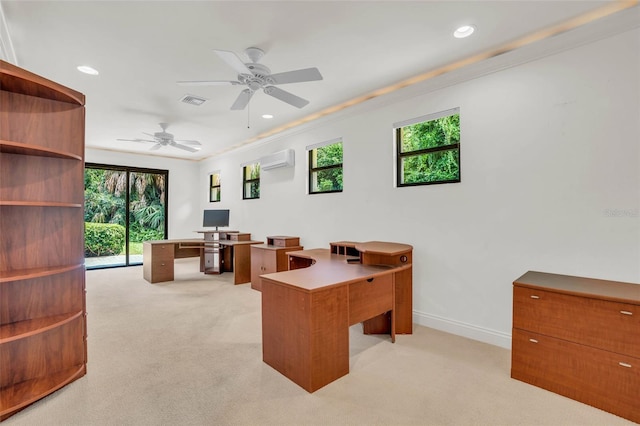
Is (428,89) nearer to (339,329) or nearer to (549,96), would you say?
(549,96)

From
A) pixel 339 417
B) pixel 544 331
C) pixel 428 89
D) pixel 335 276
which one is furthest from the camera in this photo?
pixel 428 89

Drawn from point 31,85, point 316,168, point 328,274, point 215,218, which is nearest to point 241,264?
point 215,218

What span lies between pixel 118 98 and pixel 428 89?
4.12 meters

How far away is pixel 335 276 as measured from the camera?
2465mm

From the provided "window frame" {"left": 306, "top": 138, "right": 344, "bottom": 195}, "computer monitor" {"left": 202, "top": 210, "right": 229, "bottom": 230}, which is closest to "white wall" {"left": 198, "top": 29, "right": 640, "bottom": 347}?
"window frame" {"left": 306, "top": 138, "right": 344, "bottom": 195}

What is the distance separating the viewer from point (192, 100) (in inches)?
154

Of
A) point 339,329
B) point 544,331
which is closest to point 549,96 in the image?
point 544,331

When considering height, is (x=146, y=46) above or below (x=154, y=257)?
above

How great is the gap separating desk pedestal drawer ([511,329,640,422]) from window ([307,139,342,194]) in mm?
3008

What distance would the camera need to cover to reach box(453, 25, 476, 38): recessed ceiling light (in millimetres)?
2441

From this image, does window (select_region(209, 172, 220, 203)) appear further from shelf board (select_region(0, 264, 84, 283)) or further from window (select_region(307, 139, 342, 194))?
shelf board (select_region(0, 264, 84, 283))

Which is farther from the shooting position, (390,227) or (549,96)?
(390,227)

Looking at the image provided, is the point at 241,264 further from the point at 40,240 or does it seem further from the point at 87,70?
the point at 87,70

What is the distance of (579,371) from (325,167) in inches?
149
